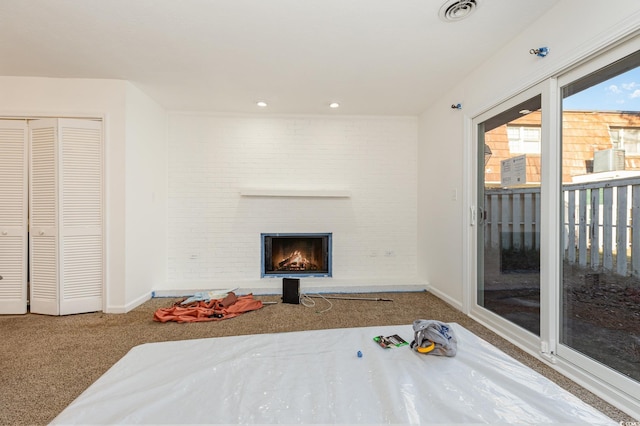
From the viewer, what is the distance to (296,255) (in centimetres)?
402

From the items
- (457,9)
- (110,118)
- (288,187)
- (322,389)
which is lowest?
(322,389)

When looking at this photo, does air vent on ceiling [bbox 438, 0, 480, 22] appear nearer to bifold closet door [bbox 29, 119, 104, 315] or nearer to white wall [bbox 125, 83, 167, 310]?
white wall [bbox 125, 83, 167, 310]

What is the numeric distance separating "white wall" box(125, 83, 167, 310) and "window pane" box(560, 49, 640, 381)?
3.90m

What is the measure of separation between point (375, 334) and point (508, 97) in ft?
7.23

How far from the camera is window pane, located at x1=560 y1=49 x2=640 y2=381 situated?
1.54 metres

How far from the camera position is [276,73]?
108 inches

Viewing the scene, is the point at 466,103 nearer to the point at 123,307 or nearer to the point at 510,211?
the point at 510,211

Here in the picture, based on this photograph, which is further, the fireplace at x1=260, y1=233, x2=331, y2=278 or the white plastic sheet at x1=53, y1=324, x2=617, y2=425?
the fireplace at x1=260, y1=233, x2=331, y2=278

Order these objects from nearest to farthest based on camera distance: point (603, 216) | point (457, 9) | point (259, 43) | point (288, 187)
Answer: point (603, 216) → point (457, 9) → point (259, 43) → point (288, 187)

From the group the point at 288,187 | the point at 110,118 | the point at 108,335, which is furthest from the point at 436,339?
the point at 110,118

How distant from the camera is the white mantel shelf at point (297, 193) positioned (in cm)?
378

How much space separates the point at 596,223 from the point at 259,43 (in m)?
2.73

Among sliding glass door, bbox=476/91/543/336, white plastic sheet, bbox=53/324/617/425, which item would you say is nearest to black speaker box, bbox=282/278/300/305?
white plastic sheet, bbox=53/324/617/425

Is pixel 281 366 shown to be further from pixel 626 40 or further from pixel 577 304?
pixel 626 40
